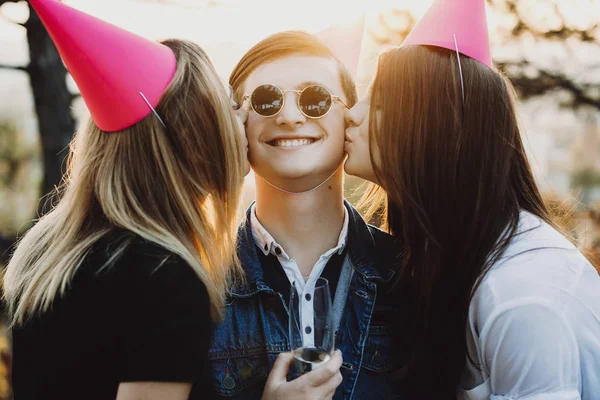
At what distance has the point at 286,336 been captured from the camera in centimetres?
255

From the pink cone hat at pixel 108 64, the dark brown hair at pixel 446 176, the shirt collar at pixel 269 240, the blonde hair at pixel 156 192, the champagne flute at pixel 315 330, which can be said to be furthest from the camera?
the shirt collar at pixel 269 240

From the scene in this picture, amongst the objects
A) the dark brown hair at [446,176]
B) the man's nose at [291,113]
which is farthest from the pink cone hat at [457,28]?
the man's nose at [291,113]

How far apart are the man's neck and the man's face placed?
61 mm

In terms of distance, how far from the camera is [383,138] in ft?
8.02

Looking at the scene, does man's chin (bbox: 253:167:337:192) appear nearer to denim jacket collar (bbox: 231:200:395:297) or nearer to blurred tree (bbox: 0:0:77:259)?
denim jacket collar (bbox: 231:200:395:297)

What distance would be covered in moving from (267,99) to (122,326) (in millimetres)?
1236

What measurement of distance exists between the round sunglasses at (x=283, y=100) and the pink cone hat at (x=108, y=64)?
1.78 feet

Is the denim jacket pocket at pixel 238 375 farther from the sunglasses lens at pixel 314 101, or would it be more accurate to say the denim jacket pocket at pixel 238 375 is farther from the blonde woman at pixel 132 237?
the sunglasses lens at pixel 314 101

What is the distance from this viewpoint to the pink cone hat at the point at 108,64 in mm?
1976

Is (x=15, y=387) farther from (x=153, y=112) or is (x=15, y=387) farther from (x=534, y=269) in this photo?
(x=534, y=269)

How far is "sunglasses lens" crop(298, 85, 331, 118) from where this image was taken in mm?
2586

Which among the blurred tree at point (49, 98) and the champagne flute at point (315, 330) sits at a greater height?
the blurred tree at point (49, 98)

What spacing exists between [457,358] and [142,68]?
155cm

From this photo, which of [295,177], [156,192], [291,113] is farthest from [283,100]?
[156,192]
